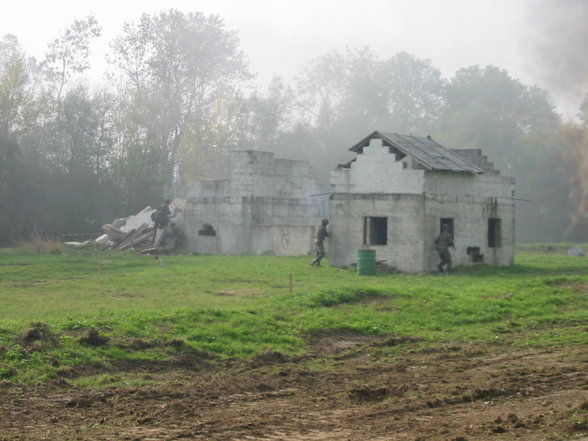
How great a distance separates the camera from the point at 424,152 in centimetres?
3331

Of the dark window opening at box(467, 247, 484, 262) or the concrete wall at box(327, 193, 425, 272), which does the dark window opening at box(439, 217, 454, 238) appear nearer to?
the dark window opening at box(467, 247, 484, 262)

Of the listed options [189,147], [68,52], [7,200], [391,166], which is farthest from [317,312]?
[68,52]

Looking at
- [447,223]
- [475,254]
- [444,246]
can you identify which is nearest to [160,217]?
[447,223]

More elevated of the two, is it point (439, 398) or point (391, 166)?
point (391, 166)

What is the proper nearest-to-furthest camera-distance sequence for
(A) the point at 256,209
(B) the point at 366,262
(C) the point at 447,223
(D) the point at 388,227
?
(B) the point at 366,262, (D) the point at 388,227, (C) the point at 447,223, (A) the point at 256,209

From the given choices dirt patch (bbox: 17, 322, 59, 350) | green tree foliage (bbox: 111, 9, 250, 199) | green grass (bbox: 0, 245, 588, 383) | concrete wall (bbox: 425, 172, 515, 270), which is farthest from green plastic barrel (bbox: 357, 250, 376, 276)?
green tree foliage (bbox: 111, 9, 250, 199)

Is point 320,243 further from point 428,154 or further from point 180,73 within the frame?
point 180,73

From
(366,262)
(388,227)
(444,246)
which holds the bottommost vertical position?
(366,262)

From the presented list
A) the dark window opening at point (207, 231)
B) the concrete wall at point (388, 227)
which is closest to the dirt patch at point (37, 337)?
the concrete wall at point (388, 227)

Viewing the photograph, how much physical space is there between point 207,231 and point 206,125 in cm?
2516

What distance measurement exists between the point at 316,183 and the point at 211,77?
29661 mm

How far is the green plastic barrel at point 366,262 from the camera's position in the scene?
30333 mm

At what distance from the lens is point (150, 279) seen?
92.9 feet

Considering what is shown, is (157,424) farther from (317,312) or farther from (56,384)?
(317,312)
